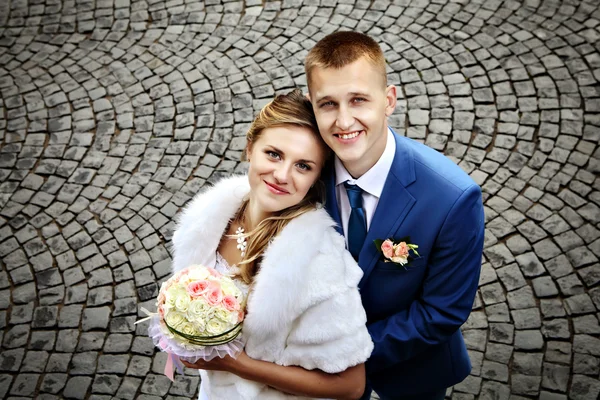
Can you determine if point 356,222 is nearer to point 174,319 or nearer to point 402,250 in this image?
point 402,250

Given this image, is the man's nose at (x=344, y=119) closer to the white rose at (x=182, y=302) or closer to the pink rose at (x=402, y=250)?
the pink rose at (x=402, y=250)

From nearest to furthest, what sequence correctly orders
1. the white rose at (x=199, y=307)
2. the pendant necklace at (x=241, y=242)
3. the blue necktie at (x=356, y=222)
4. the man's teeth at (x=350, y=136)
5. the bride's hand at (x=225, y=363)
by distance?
the white rose at (x=199, y=307)
the man's teeth at (x=350, y=136)
the bride's hand at (x=225, y=363)
the blue necktie at (x=356, y=222)
the pendant necklace at (x=241, y=242)

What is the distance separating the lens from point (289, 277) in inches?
101

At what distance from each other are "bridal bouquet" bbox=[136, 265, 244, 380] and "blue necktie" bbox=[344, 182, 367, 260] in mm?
655

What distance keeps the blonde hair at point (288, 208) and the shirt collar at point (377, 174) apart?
17 cm

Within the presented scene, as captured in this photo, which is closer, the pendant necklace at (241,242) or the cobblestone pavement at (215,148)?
the pendant necklace at (241,242)

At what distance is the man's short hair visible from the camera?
263 cm

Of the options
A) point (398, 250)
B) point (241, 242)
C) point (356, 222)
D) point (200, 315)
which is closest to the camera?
point (200, 315)

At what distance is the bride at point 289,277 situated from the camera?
257 centimetres

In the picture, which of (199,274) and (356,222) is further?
(356,222)

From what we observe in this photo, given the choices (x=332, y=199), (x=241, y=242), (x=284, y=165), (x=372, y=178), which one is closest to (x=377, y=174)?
(x=372, y=178)

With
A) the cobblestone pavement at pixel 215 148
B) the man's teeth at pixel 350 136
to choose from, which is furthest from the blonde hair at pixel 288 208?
the cobblestone pavement at pixel 215 148

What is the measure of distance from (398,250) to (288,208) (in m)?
0.61

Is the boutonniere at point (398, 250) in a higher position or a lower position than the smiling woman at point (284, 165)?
lower
